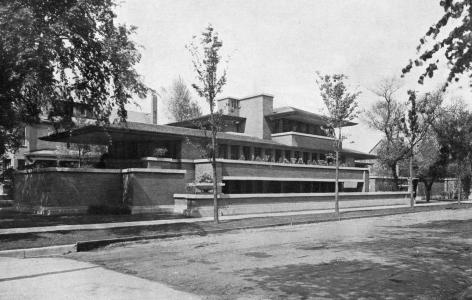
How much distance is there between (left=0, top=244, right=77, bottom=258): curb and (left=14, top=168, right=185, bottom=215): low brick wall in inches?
438

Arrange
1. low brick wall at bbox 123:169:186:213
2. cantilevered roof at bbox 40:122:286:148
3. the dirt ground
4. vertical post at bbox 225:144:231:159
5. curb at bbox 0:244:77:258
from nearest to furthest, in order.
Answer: the dirt ground < curb at bbox 0:244:77:258 < low brick wall at bbox 123:169:186:213 < cantilevered roof at bbox 40:122:286:148 < vertical post at bbox 225:144:231:159

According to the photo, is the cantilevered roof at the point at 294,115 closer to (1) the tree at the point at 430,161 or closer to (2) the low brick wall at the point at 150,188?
(1) the tree at the point at 430,161

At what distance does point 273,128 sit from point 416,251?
3142 cm

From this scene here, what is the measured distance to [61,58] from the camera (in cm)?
1850

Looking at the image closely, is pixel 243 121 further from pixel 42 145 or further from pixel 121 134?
pixel 42 145

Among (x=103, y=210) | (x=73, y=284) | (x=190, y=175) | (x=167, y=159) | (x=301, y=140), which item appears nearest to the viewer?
(x=73, y=284)

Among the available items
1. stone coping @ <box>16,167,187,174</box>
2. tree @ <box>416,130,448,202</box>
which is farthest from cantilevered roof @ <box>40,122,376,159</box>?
tree @ <box>416,130,448,202</box>

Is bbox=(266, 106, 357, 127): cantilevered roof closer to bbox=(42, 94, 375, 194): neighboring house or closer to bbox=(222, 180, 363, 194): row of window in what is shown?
bbox=(42, 94, 375, 194): neighboring house

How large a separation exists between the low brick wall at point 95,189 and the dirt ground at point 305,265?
1029cm

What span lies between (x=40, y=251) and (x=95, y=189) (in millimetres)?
13596

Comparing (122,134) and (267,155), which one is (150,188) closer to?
(122,134)

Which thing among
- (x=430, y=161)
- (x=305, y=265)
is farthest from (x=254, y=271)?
(x=430, y=161)

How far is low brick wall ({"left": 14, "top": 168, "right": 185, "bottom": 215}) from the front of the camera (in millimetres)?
24641

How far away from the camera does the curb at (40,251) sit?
12516 mm
